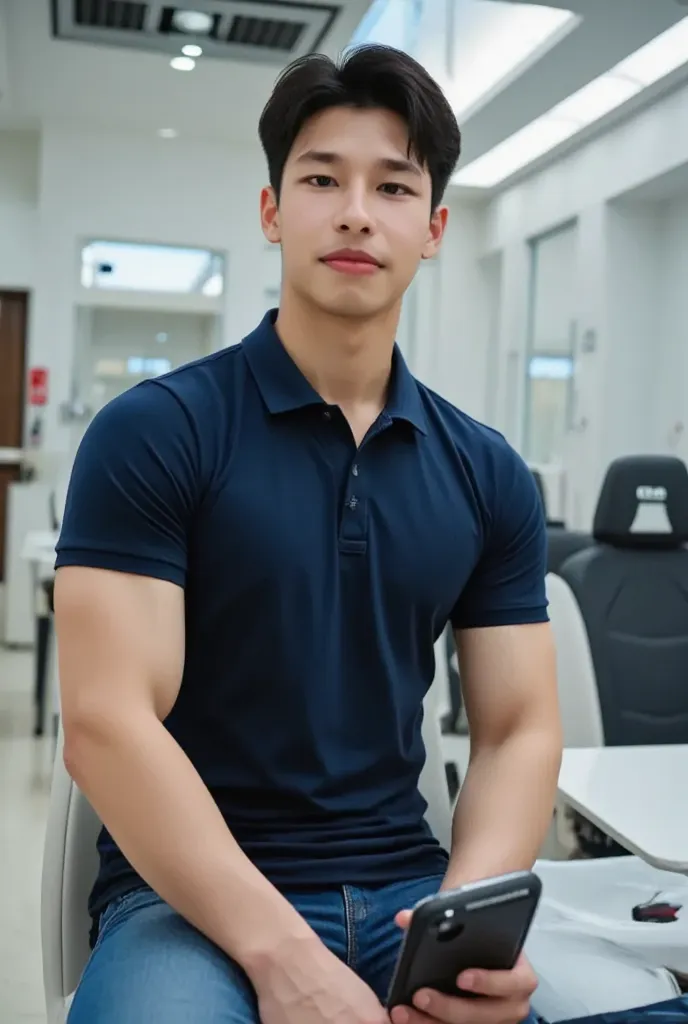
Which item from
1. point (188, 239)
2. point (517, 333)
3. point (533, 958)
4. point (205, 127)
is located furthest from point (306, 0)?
point (533, 958)

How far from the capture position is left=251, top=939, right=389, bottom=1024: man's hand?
100cm

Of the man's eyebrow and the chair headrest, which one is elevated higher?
the man's eyebrow

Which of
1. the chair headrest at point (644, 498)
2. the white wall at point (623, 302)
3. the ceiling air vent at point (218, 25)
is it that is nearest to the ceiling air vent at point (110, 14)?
the ceiling air vent at point (218, 25)

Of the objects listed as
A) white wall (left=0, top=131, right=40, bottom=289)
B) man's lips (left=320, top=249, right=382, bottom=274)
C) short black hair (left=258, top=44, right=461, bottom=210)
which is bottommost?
man's lips (left=320, top=249, right=382, bottom=274)

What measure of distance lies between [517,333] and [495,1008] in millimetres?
7395

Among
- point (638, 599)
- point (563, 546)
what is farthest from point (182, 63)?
point (638, 599)

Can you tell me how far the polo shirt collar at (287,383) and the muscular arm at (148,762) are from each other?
0.87 feet

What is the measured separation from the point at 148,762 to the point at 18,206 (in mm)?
7906

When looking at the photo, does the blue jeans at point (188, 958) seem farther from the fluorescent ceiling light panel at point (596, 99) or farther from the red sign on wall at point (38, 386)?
the red sign on wall at point (38, 386)

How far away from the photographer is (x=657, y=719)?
8.48 feet

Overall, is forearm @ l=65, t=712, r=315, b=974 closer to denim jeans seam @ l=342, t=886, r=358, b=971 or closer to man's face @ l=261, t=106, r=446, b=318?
denim jeans seam @ l=342, t=886, r=358, b=971

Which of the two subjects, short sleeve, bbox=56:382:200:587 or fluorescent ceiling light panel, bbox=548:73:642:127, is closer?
short sleeve, bbox=56:382:200:587

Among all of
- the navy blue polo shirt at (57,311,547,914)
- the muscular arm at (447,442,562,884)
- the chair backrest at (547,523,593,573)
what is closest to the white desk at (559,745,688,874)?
the muscular arm at (447,442,562,884)

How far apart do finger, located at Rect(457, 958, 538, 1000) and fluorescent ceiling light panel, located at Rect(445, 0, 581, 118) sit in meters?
4.55
